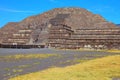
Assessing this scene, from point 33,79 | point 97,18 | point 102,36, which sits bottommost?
point 33,79

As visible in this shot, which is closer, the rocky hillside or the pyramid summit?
the pyramid summit

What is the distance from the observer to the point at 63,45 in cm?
7500

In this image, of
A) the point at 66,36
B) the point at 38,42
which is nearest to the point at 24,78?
the point at 66,36

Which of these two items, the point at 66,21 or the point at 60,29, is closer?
the point at 60,29

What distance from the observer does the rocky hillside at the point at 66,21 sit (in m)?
94.2

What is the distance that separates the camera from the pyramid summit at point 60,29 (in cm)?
7731

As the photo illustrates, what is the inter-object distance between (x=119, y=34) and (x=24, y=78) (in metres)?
59.7

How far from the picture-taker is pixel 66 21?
104 metres

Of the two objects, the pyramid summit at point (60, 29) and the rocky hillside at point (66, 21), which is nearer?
the pyramid summit at point (60, 29)

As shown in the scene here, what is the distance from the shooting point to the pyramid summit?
3044 inches

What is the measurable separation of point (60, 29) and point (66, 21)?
22.6m

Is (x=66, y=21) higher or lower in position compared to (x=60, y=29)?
higher

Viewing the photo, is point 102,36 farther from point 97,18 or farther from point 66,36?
point 97,18

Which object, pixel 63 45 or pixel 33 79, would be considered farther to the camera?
pixel 63 45
